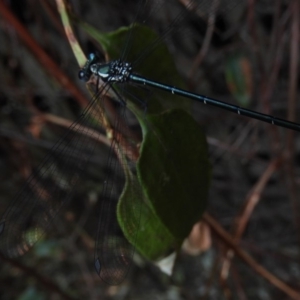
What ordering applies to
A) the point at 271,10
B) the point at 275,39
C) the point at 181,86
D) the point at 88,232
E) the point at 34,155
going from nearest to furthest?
the point at 181,86
the point at 275,39
the point at 271,10
the point at 34,155
the point at 88,232

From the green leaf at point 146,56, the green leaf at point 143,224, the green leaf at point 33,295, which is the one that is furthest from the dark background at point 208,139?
the green leaf at point 143,224

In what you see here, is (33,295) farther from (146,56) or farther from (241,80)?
(146,56)

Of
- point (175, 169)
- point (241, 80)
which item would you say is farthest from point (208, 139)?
point (175, 169)

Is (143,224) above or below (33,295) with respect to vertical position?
below

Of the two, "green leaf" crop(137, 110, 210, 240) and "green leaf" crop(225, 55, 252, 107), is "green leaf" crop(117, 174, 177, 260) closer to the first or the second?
"green leaf" crop(137, 110, 210, 240)

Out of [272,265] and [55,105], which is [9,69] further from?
[272,265]

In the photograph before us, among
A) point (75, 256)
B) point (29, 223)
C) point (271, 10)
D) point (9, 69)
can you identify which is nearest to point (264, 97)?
point (271, 10)
